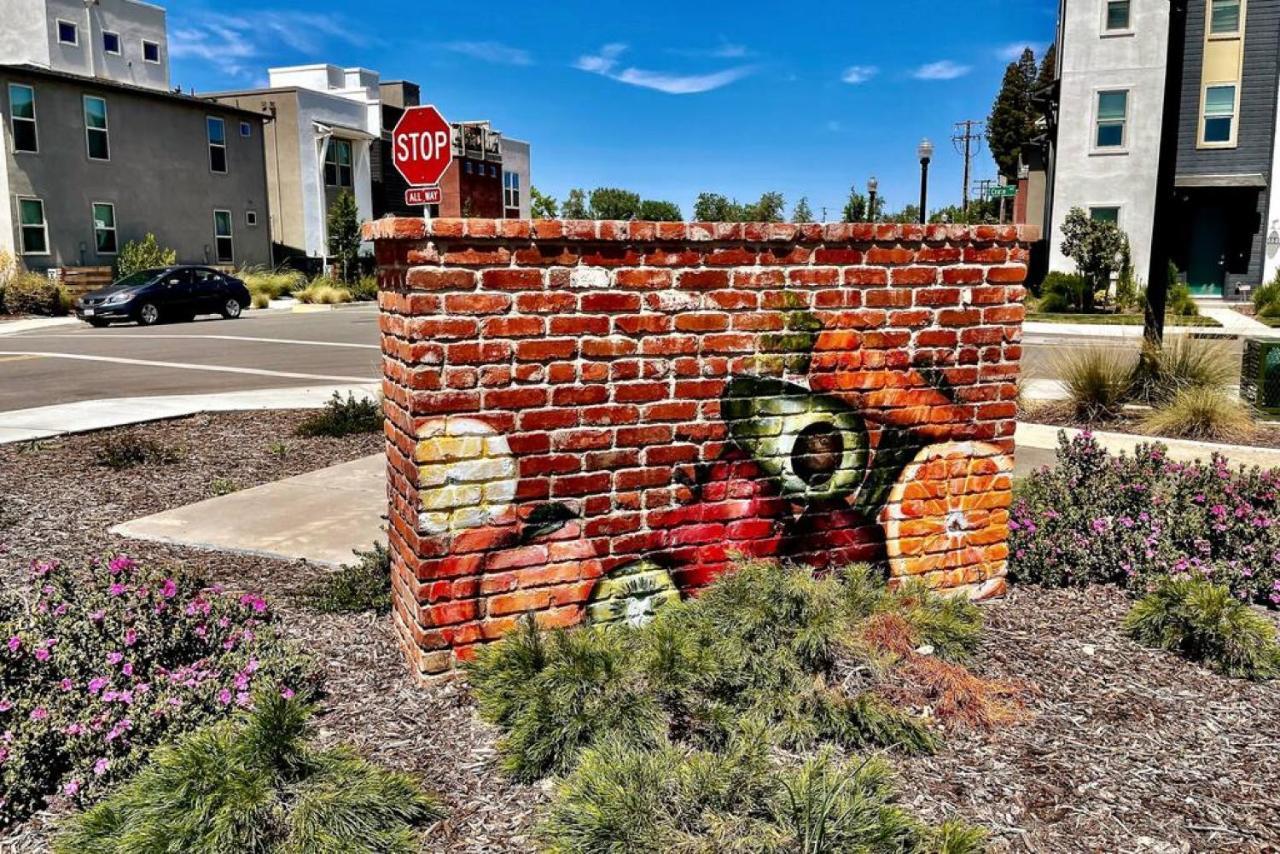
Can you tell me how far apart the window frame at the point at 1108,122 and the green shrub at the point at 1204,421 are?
24.1m

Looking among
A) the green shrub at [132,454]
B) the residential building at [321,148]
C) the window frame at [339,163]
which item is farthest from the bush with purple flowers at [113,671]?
the window frame at [339,163]

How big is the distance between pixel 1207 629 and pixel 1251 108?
31721mm

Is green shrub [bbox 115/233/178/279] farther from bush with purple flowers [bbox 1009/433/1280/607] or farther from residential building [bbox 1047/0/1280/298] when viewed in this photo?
bush with purple flowers [bbox 1009/433/1280/607]

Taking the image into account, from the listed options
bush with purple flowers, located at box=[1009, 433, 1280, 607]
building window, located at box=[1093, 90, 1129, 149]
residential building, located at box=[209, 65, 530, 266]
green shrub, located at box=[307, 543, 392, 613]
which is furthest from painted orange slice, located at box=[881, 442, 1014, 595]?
residential building, located at box=[209, 65, 530, 266]

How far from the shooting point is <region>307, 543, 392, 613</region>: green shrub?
4.70 meters

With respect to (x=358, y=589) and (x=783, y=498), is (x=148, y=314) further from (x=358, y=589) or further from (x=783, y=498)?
(x=783, y=498)

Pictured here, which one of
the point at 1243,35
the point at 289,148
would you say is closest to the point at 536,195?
the point at 289,148

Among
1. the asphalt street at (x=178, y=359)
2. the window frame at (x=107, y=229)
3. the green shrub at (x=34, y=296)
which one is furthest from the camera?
the window frame at (x=107, y=229)

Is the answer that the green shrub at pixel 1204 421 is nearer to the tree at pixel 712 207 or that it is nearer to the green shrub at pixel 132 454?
the green shrub at pixel 132 454

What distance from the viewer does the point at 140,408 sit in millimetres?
10898

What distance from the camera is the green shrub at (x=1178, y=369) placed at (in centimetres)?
1061

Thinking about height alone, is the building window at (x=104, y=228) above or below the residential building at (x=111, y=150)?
below

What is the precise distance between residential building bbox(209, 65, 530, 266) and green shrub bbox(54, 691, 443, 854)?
124 ft

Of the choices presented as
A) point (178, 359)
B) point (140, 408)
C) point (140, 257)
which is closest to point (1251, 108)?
point (178, 359)
